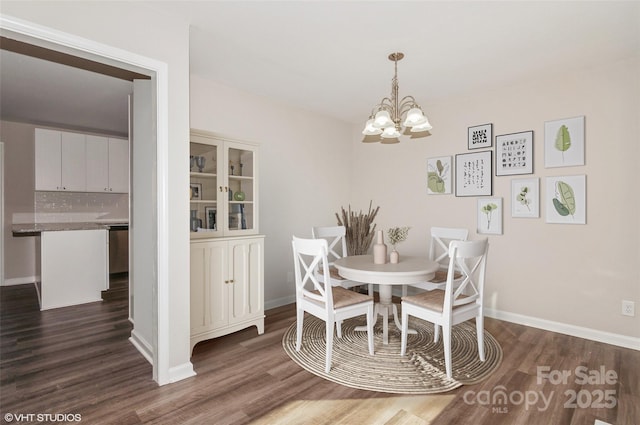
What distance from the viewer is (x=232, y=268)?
9.29 ft

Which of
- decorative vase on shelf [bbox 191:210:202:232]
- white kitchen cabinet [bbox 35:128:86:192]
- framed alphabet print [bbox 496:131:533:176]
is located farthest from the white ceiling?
decorative vase on shelf [bbox 191:210:202:232]

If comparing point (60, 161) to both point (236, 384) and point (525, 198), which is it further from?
point (525, 198)

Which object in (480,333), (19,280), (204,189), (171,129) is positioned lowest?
(19,280)

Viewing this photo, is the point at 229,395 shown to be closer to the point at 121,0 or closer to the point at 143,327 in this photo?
the point at 143,327

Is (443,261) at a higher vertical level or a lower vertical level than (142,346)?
higher

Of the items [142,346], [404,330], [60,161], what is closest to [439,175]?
[404,330]

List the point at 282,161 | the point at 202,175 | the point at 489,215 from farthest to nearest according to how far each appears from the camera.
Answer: the point at 282,161 → the point at 489,215 → the point at 202,175

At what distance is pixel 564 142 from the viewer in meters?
3.01

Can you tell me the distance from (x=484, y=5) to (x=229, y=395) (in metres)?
3.02

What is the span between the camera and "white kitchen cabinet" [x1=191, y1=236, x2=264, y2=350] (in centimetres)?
261

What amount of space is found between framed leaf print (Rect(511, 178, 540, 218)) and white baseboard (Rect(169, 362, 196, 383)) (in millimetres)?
3372

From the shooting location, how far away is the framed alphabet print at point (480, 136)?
11.4ft

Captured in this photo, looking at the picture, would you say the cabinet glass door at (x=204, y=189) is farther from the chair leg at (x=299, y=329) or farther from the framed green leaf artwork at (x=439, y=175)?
the framed green leaf artwork at (x=439, y=175)

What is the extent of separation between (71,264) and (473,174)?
16.4 feet
